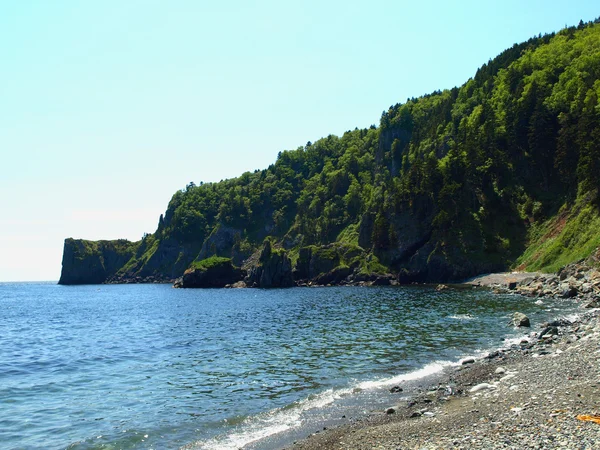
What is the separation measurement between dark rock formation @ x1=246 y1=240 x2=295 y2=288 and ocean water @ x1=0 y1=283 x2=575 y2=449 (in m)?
89.8

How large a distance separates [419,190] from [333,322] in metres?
82.2

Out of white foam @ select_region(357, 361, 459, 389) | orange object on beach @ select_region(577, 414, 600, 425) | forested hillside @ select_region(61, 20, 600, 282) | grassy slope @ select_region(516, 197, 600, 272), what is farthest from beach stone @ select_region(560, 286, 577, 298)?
orange object on beach @ select_region(577, 414, 600, 425)

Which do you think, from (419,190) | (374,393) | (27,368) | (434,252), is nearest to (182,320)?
(27,368)

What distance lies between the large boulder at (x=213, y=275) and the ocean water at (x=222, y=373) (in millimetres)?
110393

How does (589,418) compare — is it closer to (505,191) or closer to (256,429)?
(256,429)

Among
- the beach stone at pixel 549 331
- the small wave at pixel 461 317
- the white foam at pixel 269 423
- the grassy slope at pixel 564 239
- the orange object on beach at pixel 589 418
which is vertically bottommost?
the small wave at pixel 461 317

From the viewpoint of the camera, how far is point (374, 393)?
2212 centimetres

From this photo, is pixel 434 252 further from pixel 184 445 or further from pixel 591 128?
pixel 184 445

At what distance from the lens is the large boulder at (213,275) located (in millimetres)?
166275

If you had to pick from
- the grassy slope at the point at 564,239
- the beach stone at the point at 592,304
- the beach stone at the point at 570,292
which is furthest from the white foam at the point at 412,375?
the grassy slope at the point at 564,239

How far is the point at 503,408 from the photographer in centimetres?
1588

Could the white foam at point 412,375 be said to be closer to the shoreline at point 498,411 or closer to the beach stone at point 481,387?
Result: the shoreline at point 498,411

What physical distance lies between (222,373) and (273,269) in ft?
389

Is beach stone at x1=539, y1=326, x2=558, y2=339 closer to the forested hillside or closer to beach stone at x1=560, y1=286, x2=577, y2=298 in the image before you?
beach stone at x1=560, y1=286, x2=577, y2=298
